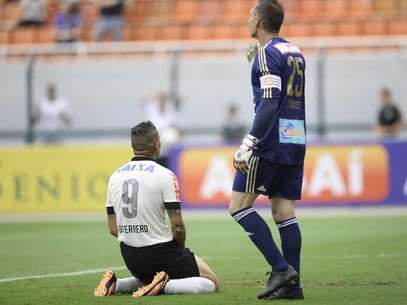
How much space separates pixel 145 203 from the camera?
7.90 metres

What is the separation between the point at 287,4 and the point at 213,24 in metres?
2.00

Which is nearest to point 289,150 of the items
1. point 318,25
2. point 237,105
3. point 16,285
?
point 16,285

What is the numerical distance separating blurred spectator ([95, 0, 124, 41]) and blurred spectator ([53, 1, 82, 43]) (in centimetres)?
56

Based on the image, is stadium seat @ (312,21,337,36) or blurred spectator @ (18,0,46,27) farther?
blurred spectator @ (18,0,46,27)

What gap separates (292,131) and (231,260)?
12.1ft

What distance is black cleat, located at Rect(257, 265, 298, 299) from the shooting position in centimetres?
756

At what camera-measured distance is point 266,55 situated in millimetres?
7734

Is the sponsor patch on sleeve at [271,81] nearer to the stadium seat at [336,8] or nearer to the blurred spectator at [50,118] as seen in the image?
the blurred spectator at [50,118]

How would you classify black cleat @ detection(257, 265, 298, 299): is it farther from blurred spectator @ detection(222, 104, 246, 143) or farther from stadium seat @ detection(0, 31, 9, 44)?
stadium seat @ detection(0, 31, 9, 44)

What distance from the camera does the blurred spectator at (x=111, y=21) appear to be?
25.1m

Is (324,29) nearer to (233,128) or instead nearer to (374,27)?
(374,27)

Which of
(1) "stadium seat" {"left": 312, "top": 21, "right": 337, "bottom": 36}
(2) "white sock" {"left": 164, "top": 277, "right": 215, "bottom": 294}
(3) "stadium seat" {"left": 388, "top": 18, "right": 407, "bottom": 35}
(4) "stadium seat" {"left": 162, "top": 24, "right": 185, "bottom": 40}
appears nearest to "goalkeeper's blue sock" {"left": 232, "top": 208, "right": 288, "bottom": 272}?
(2) "white sock" {"left": 164, "top": 277, "right": 215, "bottom": 294}

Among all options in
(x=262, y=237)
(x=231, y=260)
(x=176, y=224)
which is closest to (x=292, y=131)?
(x=262, y=237)

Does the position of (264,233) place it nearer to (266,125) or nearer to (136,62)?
(266,125)
